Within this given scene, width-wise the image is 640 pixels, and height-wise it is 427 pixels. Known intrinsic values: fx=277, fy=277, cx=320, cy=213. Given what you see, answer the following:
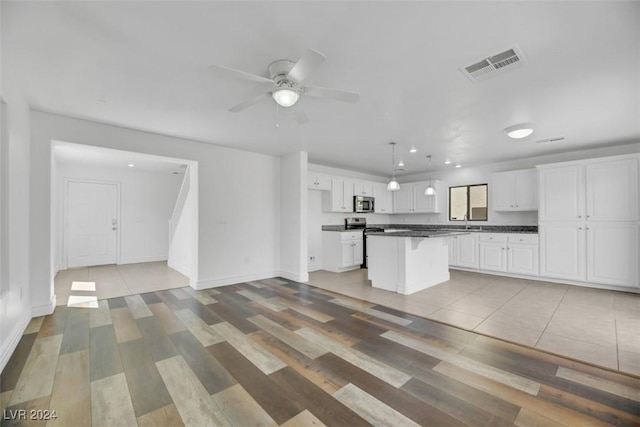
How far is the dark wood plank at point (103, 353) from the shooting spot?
87.2 inches

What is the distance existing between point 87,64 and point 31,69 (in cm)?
58

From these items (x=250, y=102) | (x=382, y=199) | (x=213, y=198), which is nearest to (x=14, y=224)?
(x=213, y=198)

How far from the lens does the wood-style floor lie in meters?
1.72

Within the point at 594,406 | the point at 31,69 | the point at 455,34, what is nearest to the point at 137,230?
the point at 31,69

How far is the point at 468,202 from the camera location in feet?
22.9

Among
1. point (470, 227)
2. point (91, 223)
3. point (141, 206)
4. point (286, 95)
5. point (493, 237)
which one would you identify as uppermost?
point (286, 95)

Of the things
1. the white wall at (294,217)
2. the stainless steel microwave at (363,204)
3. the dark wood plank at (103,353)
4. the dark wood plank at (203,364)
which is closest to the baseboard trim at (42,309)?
the dark wood plank at (103,353)

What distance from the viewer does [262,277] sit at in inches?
214

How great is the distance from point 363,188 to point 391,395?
573 centimetres

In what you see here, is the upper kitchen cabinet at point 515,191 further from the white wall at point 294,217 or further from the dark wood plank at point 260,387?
the dark wood plank at point 260,387

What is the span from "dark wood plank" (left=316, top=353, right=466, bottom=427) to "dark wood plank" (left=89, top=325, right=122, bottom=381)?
1689mm

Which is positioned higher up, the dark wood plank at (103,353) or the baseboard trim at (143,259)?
the baseboard trim at (143,259)

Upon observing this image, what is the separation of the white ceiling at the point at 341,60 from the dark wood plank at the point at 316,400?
249 cm

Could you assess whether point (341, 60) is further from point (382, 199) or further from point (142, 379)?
point (382, 199)
